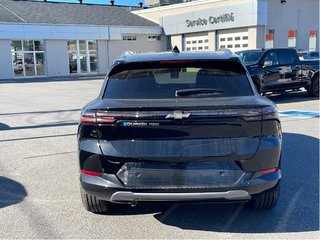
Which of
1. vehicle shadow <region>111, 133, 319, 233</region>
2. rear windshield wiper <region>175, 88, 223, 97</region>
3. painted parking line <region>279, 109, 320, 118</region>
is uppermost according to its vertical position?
rear windshield wiper <region>175, 88, 223, 97</region>

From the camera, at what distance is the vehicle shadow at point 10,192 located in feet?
15.3

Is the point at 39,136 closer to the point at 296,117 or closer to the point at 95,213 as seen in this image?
the point at 95,213

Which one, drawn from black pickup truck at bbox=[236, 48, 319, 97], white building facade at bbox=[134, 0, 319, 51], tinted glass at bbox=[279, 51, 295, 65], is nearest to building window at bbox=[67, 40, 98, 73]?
white building facade at bbox=[134, 0, 319, 51]

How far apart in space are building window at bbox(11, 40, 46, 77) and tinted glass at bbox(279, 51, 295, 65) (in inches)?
1021

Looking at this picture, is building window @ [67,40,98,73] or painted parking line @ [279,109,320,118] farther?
building window @ [67,40,98,73]

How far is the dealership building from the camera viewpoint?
32.4m

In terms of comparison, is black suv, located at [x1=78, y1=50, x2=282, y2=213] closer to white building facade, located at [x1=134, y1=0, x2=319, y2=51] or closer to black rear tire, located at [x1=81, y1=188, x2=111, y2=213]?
black rear tire, located at [x1=81, y1=188, x2=111, y2=213]

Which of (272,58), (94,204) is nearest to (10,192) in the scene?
(94,204)

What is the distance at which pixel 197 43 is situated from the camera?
37000 millimetres

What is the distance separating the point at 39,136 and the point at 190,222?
545 centimetres

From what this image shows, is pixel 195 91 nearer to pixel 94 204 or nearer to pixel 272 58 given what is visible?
pixel 94 204

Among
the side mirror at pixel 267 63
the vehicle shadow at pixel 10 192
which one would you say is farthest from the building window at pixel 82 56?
the vehicle shadow at pixel 10 192

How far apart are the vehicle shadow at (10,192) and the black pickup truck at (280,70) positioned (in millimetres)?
9068

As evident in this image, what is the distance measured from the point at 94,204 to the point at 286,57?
37.5ft
